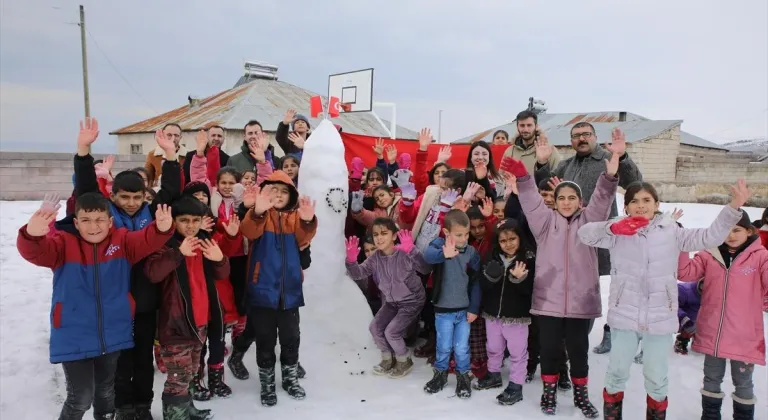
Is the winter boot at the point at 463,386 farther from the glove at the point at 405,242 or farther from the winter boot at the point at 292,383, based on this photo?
the winter boot at the point at 292,383

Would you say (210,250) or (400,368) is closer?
(210,250)

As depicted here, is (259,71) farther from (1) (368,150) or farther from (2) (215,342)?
(2) (215,342)

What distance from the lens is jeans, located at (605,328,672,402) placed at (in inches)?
118

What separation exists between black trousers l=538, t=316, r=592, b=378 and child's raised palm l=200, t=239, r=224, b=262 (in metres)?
2.25

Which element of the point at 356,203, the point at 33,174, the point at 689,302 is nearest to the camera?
the point at 689,302

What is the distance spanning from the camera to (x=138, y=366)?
10.0 ft

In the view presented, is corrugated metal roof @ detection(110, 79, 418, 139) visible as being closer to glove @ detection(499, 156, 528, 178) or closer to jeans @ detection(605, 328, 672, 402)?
glove @ detection(499, 156, 528, 178)

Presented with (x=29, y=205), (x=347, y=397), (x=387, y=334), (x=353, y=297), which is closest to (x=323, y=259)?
(x=353, y=297)

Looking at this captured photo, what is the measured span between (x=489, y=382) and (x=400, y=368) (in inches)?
28.4

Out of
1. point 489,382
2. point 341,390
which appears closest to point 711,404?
point 489,382

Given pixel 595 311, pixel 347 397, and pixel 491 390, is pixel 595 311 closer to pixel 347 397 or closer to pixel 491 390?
pixel 491 390

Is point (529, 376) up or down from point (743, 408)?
down

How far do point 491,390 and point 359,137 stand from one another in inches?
170

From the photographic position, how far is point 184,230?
304 centimetres
